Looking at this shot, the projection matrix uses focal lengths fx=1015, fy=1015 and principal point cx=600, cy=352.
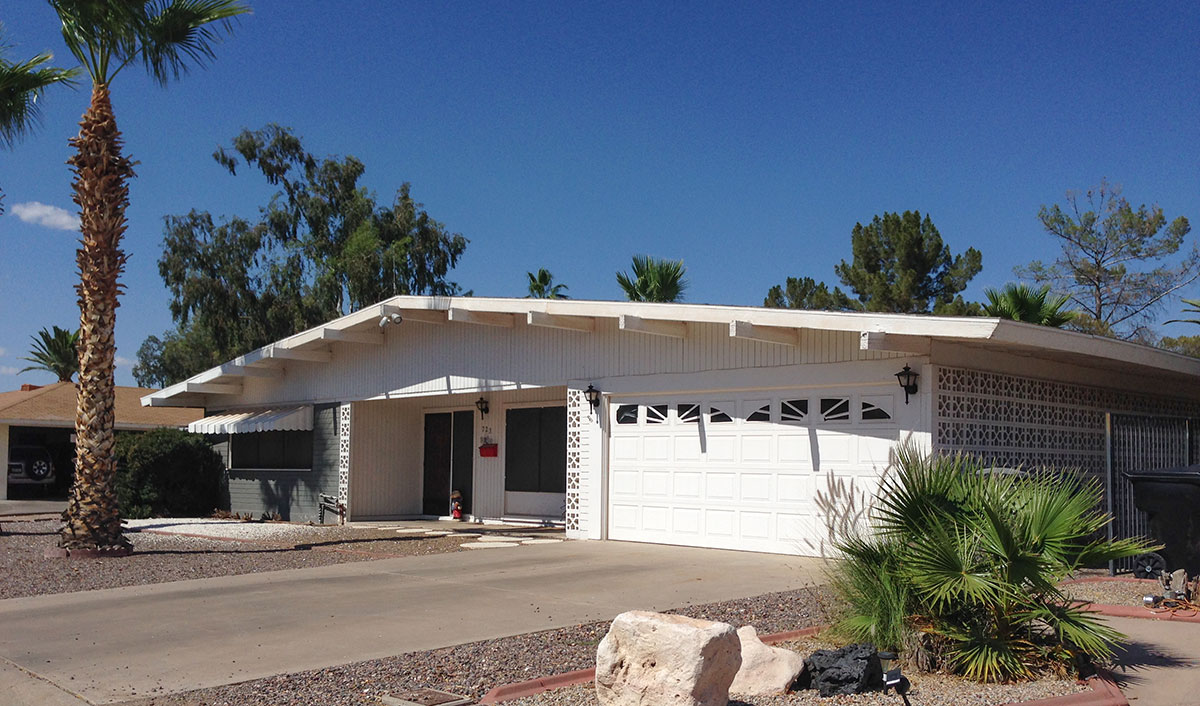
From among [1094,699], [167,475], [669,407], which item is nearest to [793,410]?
[669,407]

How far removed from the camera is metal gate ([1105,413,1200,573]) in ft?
40.0

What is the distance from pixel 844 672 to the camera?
5832 mm

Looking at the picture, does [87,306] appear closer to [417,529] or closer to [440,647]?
[417,529]

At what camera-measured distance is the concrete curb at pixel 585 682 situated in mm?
5566

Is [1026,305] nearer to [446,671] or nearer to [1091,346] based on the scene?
[1091,346]

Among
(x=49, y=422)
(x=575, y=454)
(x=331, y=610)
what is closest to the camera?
(x=331, y=610)

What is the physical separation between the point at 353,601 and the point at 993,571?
235 inches

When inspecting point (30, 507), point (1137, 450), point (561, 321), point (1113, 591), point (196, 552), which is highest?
point (561, 321)

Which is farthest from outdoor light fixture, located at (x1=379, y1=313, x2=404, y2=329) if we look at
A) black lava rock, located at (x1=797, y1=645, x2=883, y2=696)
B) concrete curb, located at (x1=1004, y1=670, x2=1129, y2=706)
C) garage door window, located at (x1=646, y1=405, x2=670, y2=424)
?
concrete curb, located at (x1=1004, y1=670, x2=1129, y2=706)

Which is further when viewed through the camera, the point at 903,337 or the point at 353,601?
the point at 903,337

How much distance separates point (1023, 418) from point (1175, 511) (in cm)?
343

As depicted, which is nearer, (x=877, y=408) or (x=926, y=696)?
(x=926, y=696)

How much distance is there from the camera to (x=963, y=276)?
31.3 metres

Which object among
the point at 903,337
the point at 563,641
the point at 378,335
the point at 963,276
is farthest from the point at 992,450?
the point at 963,276
